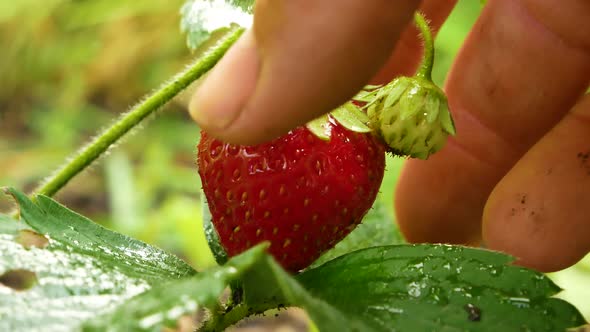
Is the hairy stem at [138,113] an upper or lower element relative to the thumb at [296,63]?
upper

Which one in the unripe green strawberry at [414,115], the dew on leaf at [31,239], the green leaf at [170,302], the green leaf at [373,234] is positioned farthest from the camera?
the green leaf at [373,234]

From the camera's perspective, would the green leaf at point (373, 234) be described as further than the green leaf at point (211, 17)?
Yes

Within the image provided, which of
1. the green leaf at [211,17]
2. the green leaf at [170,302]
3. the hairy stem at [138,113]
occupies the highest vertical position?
the green leaf at [211,17]

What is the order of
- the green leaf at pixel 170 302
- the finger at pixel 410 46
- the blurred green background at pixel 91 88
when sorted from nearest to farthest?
the green leaf at pixel 170 302, the finger at pixel 410 46, the blurred green background at pixel 91 88

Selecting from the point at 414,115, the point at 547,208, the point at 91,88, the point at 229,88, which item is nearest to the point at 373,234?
the point at 547,208

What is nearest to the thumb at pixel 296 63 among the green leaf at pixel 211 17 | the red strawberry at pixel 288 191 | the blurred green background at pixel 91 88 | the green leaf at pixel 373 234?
the red strawberry at pixel 288 191

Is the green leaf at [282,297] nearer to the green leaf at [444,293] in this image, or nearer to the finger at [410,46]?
the green leaf at [444,293]

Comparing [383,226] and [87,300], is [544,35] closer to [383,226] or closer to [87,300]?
[383,226]

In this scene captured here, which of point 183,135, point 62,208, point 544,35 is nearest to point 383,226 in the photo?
point 544,35
